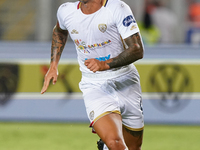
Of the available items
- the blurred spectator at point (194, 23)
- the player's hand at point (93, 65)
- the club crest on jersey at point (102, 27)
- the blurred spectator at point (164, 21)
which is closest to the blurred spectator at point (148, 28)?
the blurred spectator at point (164, 21)

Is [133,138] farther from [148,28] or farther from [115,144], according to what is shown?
[148,28]

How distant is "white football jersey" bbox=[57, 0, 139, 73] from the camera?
4258 millimetres

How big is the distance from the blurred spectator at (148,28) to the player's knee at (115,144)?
5478 mm

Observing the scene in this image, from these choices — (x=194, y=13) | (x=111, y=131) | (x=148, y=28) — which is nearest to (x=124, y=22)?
(x=111, y=131)

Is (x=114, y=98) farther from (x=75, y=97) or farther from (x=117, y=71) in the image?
(x=75, y=97)

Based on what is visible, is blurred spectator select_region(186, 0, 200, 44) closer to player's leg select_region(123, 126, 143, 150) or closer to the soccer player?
player's leg select_region(123, 126, 143, 150)

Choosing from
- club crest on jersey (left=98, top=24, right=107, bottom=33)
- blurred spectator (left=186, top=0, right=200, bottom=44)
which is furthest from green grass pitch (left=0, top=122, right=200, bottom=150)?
club crest on jersey (left=98, top=24, right=107, bottom=33)

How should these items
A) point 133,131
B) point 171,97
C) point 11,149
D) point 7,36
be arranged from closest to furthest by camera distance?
1. point 133,131
2. point 11,149
3. point 171,97
4. point 7,36

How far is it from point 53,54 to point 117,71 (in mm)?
738

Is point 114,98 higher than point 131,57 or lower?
lower

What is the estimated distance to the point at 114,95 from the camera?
4570mm

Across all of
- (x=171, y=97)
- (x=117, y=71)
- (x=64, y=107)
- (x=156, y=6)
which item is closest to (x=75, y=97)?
(x=64, y=107)

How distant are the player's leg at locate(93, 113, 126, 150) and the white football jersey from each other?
573 mm

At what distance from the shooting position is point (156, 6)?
9859 millimetres
